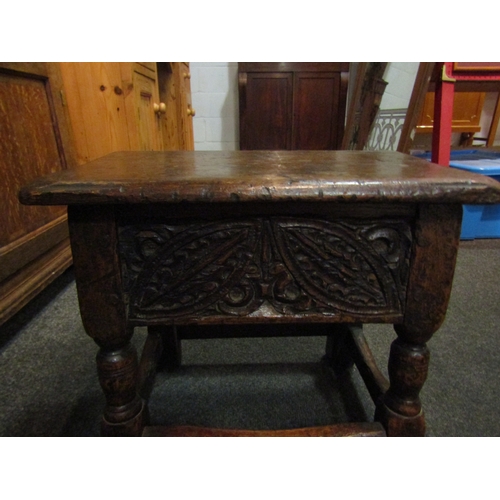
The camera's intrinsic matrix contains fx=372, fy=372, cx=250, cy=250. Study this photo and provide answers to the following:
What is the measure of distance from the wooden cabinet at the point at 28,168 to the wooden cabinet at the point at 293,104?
1.68 m

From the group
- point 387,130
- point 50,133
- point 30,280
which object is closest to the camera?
point 30,280

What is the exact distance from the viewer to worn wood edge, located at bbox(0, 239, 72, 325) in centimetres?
100

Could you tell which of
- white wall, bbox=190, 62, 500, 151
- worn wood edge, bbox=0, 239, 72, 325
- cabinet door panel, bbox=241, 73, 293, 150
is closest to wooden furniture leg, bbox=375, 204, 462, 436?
worn wood edge, bbox=0, 239, 72, 325

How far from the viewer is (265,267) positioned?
21.3 inches

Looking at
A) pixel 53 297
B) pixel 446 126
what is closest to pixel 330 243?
pixel 53 297

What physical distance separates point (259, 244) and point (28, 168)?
0.98 metres

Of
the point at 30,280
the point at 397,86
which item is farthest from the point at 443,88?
the point at 30,280

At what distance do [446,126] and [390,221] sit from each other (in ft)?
4.24

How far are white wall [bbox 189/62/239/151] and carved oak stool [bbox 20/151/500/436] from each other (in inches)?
110

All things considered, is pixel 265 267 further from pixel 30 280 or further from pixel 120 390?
pixel 30 280

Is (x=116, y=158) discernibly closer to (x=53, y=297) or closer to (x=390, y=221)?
(x=390, y=221)

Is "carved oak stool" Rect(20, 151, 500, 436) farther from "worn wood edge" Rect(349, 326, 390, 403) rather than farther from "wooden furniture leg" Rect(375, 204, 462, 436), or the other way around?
"worn wood edge" Rect(349, 326, 390, 403)

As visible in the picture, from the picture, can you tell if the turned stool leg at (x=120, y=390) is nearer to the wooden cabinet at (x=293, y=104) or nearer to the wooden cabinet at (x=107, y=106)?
the wooden cabinet at (x=107, y=106)

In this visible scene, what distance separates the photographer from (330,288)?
1.81 ft
